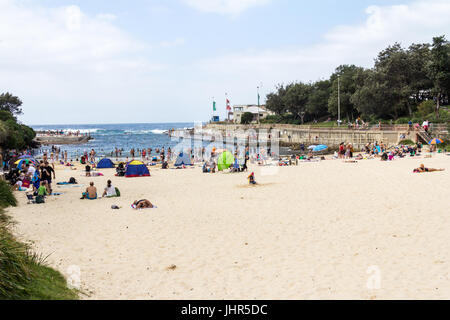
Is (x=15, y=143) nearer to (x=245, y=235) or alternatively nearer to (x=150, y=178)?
(x=150, y=178)

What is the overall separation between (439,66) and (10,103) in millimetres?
67801

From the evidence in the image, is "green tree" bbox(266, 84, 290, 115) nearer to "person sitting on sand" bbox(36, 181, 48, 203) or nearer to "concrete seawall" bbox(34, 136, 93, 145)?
"concrete seawall" bbox(34, 136, 93, 145)

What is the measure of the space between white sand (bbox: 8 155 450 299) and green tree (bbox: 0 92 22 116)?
198ft

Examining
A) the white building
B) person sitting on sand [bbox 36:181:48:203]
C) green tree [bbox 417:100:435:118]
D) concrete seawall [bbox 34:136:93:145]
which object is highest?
the white building

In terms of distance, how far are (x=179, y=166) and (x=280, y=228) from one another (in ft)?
71.4

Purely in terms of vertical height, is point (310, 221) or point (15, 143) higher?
point (15, 143)

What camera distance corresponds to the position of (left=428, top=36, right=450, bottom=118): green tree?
4575 centimetres

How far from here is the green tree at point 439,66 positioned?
45.8m

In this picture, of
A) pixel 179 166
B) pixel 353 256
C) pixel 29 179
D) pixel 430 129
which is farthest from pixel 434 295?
pixel 430 129

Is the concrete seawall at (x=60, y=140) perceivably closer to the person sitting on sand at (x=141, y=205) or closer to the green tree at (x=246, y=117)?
the green tree at (x=246, y=117)

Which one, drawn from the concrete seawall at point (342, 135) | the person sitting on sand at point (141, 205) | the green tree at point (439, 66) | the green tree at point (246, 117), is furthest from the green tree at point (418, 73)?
the green tree at point (246, 117)

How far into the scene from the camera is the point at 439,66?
46.0 m

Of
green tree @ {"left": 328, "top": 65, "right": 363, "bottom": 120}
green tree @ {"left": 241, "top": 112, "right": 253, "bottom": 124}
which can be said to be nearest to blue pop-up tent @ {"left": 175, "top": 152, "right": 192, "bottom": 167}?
green tree @ {"left": 328, "top": 65, "right": 363, "bottom": 120}

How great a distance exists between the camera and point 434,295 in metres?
5.98
